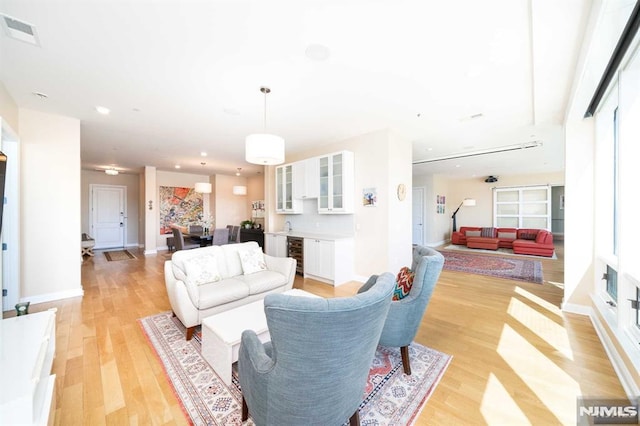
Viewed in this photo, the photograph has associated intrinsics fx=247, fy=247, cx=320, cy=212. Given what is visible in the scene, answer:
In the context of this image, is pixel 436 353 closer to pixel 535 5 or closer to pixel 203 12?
pixel 535 5

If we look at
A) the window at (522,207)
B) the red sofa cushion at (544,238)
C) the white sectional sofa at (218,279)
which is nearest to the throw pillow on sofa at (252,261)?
the white sectional sofa at (218,279)

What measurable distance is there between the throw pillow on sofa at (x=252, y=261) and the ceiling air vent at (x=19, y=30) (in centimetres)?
274

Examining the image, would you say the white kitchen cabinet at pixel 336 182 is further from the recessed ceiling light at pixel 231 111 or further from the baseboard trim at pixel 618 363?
the baseboard trim at pixel 618 363

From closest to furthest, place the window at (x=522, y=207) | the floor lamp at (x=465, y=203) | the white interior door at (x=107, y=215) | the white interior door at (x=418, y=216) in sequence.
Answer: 1. the white interior door at (x=107, y=215)
2. the window at (x=522, y=207)
3. the white interior door at (x=418, y=216)
4. the floor lamp at (x=465, y=203)

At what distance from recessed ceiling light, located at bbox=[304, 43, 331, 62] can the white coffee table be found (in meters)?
2.29

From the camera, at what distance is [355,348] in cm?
115

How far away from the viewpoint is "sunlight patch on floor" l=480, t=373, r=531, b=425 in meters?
1.58

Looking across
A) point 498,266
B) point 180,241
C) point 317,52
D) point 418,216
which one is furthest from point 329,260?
point 418,216

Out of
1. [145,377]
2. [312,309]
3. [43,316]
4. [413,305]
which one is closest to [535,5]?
[413,305]

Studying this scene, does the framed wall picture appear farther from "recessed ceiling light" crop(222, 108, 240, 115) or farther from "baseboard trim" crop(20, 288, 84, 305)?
"baseboard trim" crop(20, 288, 84, 305)

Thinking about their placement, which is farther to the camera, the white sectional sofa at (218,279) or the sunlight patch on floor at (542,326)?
the white sectional sofa at (218,279)

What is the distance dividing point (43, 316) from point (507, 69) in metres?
4.68

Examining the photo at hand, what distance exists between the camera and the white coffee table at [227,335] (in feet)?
6.14

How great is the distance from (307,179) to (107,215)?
7897 millimetres
